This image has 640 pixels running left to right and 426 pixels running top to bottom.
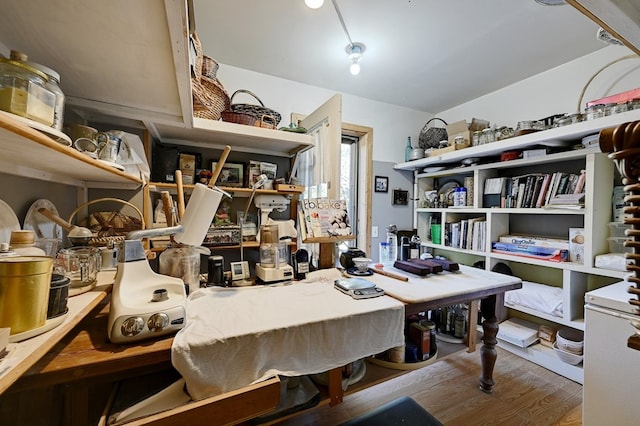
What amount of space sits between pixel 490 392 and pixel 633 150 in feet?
6.29

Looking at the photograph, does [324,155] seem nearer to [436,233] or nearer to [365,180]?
[365,180]

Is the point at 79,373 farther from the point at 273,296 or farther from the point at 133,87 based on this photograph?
the point at 133,87

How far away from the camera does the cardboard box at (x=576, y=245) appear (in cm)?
182

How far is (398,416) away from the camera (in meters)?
1.43

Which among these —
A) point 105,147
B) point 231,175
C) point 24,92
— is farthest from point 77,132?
point 231,175

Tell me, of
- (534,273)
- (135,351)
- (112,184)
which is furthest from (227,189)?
(534,273)

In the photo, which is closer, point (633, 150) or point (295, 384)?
point (633, 150)

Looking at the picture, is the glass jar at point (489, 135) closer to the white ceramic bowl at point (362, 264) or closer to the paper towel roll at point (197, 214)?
the white ceramic bowl at point (362, 264)

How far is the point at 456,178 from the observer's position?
287 centimetres

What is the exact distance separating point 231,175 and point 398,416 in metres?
1.82

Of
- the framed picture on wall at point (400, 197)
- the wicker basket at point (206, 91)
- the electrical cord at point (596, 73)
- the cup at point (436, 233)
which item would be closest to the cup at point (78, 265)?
the wicker basket at point (206, 91)

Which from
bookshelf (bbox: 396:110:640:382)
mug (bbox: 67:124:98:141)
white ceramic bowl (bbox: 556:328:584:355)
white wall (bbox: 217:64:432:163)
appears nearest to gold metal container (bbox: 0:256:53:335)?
mug (bbox: 67:124:98:141)

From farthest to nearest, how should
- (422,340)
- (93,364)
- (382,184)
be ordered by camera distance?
(382,184) → (422,340) → (93,364)

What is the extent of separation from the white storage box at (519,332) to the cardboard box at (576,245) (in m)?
0.69
